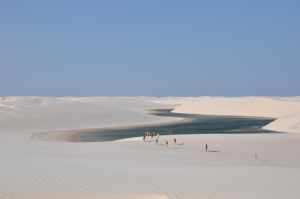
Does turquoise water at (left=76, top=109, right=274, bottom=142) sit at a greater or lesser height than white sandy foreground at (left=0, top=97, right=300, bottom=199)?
greater

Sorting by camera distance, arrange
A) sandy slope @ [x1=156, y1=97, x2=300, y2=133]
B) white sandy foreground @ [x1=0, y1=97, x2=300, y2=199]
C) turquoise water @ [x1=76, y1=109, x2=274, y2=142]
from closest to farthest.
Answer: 1. white sandy foreground @ [x1=0, y1=97, x2=300, y2=199]
2. turquoise water @ [x1=76, y1=109, x2=274, y2=142]
3. sandy slope @ [x1=156, y1=97, x2=300, y2=133]

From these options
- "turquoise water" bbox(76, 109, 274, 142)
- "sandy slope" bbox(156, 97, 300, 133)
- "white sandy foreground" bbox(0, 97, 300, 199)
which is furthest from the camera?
"sandy slope" bbox(156, 97, 300, 133)

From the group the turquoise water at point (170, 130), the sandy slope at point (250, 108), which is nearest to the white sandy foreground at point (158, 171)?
the turquoise water at point (170, 130)

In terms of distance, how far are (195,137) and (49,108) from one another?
121 ft

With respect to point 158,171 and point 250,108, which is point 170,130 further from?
point 250,108

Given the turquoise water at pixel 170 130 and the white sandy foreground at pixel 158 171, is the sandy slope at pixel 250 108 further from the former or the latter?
the white sandy foreground at pixel 158 171

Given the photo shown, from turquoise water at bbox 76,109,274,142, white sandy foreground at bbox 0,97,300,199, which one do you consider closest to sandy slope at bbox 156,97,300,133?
turquoise water at bbox 76,109,274,142

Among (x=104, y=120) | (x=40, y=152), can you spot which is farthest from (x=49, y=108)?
(x=40, y=152)

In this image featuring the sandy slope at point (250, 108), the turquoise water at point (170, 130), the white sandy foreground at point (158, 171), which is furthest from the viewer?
the sandy slope at point (250, 108)

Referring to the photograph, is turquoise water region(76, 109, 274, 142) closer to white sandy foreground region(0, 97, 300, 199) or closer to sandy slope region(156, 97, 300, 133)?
white sandy foreground region(0, 97, 300, 199)

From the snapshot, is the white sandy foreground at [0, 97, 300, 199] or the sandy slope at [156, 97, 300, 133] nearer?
the white sandy foreground at [0, 97, 300, 199]

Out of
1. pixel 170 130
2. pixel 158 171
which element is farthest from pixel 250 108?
pixel 158 171

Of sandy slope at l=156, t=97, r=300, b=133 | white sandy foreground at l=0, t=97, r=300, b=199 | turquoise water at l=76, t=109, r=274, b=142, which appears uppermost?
sandy slope at l=156, t=97, r=300, b=133

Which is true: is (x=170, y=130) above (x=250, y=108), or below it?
below
